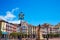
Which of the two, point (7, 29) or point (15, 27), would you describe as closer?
point (7, 29)

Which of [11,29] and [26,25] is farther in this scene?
[11,29]

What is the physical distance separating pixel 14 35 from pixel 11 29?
297 inches

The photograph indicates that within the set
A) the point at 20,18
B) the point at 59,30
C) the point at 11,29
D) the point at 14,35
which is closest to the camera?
the point at 20,18

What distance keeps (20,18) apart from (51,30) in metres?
13.0

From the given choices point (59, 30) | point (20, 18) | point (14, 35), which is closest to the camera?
point (20, 18)

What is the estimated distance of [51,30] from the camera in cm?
4128

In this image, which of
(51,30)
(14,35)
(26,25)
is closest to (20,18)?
(14,35)

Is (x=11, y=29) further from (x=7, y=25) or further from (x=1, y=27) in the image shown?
(x=1, y=27)

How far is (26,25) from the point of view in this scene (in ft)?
134

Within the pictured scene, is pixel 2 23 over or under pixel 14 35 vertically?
over

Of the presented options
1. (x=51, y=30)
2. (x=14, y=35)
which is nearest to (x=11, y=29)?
(x=14, y=35)

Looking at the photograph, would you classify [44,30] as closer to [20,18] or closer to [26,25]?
[26,25]

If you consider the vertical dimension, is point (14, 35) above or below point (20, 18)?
below

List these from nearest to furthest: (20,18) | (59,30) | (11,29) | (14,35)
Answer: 1. (20,18)
2. (14,35)
3. (59,30)
4. (11,29)
